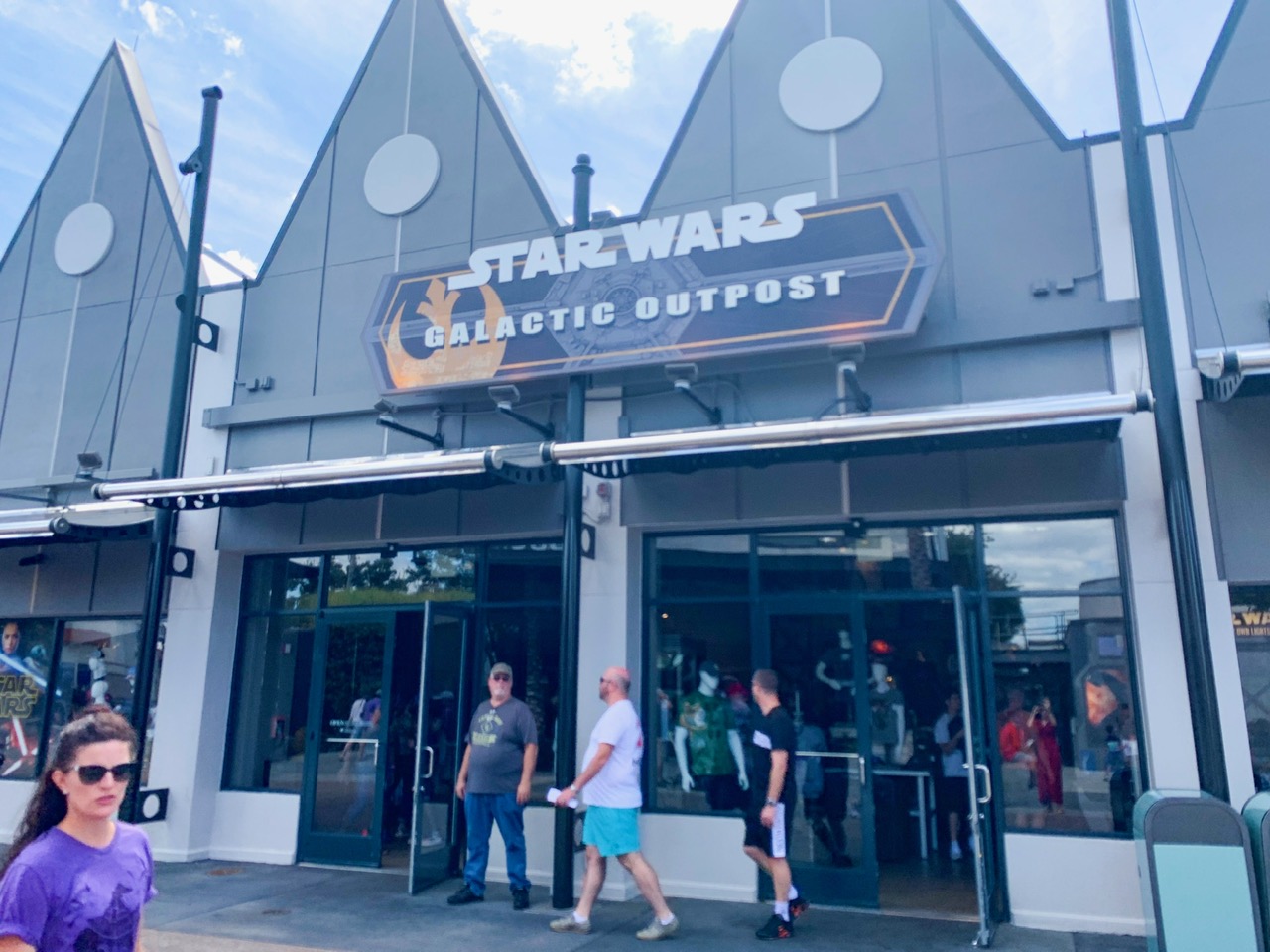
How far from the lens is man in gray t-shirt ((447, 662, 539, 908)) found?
7.68 metres

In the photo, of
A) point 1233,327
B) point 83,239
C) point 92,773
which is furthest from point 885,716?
point 83,239

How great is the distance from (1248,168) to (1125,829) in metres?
5.10

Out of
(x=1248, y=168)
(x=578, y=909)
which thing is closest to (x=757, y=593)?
(x=578, y=909)

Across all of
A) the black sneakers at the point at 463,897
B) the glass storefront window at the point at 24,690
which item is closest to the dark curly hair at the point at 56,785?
the black sneakers at the point at 463,897

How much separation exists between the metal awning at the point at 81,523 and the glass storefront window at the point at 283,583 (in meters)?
1.18

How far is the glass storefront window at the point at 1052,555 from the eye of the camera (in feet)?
25.1

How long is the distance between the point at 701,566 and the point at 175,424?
18.8ft

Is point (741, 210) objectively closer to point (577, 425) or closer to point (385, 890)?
point (577, 425)

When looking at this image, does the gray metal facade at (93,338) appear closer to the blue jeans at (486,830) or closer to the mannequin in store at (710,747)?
the blue jeans at (486,830)

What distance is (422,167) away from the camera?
10.3 meters

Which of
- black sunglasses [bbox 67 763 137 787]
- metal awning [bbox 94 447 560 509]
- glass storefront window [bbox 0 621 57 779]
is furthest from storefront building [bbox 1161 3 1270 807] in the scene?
glass storefront window [bbox 0 621 57 779]

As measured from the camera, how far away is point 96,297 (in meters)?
11.7

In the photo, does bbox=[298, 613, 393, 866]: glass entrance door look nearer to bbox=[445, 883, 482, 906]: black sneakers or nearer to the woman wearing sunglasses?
bbox=[445, 883, 482, 906]: black sneakers

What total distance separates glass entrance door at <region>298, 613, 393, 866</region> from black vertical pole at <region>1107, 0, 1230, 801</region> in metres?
6.82
